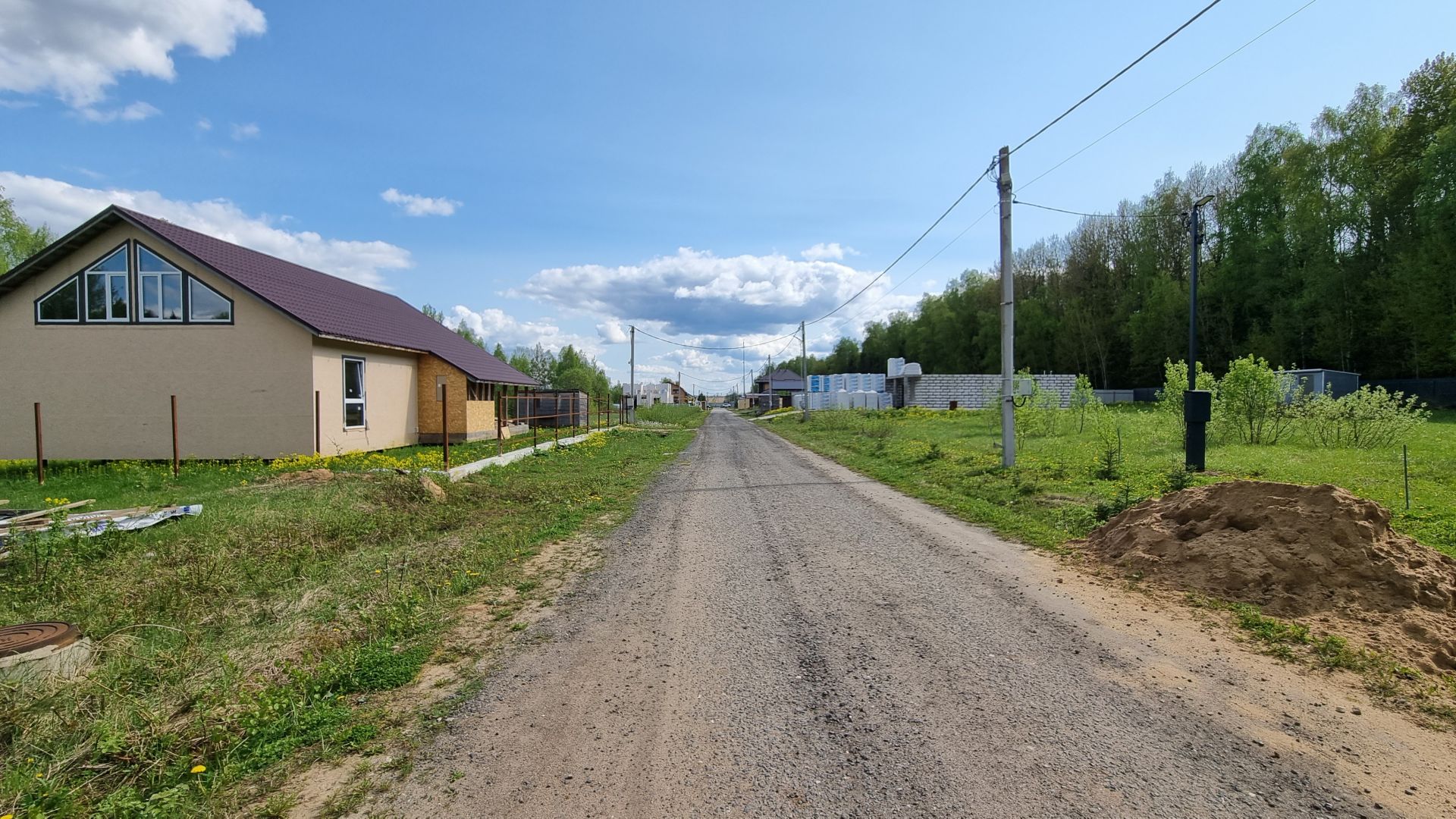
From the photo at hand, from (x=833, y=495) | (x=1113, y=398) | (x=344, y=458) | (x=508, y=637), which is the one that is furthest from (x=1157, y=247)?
(x=508, y=637)

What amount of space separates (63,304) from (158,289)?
2347mm

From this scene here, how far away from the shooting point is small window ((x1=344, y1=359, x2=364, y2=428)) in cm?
1808

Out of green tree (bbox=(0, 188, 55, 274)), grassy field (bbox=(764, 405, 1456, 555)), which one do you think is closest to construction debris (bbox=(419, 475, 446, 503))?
grassy field (bbox=(764, 405, 1456, 555))

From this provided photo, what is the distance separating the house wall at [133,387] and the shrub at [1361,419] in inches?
925

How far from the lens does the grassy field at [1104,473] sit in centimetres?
831

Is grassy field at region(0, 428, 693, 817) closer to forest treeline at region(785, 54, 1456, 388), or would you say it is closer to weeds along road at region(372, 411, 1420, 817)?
weeds along road at region(372, 411, 1420, 817)

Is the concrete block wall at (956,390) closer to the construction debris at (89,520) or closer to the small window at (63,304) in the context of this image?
the small window at (63,304)

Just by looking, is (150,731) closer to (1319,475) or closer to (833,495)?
(833,495)

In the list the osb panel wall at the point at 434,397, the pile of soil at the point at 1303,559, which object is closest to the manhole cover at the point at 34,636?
the pile of soil at the point at 1303,559

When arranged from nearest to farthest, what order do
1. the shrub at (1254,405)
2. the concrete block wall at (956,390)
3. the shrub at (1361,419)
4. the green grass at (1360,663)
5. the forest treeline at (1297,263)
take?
1. the green grass at (1360,663)
2. the shrub at (1361,419)
3. the shrub at (1254,405)
4. the forest treeline at (1297,263)
5. the concrete block wall at (956,390)

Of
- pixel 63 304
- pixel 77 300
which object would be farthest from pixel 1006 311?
pixel 63 304

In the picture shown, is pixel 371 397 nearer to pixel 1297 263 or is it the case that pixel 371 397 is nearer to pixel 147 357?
pixel 147 357

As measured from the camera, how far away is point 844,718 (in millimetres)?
3434

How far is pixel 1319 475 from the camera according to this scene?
10586 millimetres
